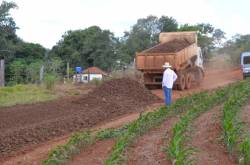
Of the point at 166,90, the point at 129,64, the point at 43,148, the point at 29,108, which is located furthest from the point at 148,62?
the point at 129,64

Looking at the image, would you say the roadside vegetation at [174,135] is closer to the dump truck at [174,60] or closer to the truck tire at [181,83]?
the dump truck at [174,60]

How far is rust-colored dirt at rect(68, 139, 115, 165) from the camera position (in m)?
9.47

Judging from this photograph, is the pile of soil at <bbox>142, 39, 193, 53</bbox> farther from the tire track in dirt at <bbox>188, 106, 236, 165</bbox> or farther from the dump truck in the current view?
the tire track in dirt at <bbox>188, 106, 236, 165</bbox>

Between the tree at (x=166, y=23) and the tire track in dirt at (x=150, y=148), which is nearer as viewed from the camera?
the tire track in dirt at (x=150, y=148)

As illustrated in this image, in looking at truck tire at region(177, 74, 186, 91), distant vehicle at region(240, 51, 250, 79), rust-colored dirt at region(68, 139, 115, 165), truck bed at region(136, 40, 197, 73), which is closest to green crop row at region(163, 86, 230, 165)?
rust-colored dirt at region(68, 139, 115, 165)

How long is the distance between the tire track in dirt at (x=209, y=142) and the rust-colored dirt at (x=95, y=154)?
5.57 feet

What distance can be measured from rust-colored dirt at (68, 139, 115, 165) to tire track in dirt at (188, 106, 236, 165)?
5.57ft

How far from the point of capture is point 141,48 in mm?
48125

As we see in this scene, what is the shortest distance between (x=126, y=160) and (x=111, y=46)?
39.8 metres

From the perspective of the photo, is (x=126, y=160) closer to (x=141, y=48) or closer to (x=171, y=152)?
(x=171, y=152)

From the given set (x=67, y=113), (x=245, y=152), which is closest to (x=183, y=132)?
(x=245, y=152)

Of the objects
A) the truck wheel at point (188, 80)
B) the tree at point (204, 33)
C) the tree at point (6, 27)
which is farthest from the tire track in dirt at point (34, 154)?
the tree at point (204, 33)

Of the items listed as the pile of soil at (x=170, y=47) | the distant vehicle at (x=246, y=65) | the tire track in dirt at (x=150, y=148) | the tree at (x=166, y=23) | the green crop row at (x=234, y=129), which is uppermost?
the tree at (x=166, y=23)

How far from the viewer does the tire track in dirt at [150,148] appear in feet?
29.4
